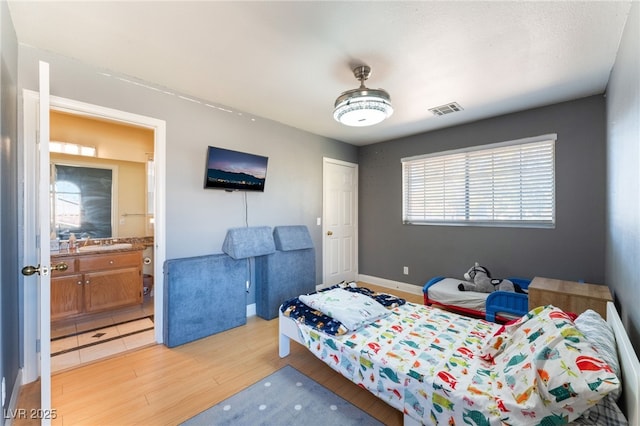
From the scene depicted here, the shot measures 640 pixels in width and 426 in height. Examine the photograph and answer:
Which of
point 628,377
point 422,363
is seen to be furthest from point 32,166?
point 628,377

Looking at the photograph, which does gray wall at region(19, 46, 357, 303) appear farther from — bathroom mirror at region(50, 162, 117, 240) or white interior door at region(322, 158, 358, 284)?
bathroom mirror at region(50, 162, 117, 240)

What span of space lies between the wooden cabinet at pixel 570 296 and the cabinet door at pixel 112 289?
445 centimetres

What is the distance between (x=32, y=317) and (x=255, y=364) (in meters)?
1.76

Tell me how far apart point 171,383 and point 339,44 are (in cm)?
287

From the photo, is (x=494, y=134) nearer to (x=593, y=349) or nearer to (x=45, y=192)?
(x=593, y=349)

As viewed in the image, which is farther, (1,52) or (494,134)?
(494,134)

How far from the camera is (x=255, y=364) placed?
2.41 metres

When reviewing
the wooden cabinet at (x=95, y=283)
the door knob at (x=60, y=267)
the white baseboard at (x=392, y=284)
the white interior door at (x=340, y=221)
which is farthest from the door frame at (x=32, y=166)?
the white baseboard at (x=392, y=284)

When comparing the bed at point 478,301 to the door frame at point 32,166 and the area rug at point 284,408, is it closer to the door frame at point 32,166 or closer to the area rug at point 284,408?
the area rug at point 284,408

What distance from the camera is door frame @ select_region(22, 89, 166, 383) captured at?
2.10m

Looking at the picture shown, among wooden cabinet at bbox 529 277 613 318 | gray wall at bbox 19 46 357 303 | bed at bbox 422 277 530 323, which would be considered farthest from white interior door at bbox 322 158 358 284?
wooden cabinet at bbox 529 277 613 318

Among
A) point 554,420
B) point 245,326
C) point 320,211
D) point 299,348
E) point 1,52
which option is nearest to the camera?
point 554,420

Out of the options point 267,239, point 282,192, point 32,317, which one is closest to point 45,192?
point 32,317

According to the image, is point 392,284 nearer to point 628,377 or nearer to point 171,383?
point 171,383
